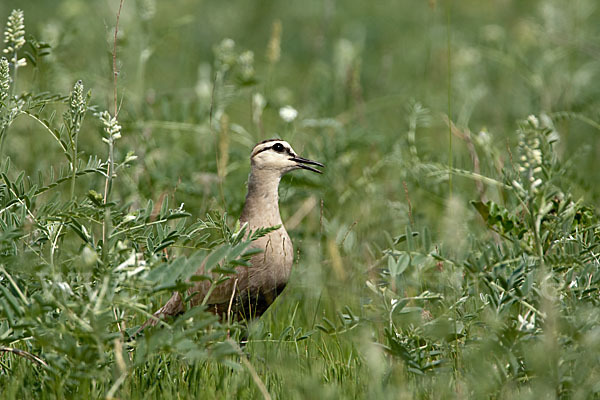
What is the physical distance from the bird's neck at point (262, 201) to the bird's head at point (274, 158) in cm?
6

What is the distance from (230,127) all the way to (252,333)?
9.27 feet

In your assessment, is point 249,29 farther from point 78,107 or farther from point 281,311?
point 78,107

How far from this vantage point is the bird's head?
488cm

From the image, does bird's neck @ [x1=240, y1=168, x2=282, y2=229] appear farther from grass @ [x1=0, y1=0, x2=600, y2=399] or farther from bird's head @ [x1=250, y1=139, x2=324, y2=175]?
grass @ [x1=0, y1=0, x2=600, y2=399]

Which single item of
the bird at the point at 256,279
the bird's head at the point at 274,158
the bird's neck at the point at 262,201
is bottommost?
the bird at the point at 256,279

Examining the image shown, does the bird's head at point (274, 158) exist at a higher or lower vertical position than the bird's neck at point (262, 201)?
higher

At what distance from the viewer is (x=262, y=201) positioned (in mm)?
4719

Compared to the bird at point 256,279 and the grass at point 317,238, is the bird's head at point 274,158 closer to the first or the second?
the bird at point 256,279

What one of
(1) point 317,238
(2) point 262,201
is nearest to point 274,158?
(2) point 262,201

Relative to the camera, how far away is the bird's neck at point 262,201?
15.4ft

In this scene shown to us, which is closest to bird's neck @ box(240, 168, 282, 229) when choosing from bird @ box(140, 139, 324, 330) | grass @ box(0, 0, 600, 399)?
bird @ box(140, 139, 324, 330)

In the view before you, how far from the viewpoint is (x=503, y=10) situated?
11.9 metres

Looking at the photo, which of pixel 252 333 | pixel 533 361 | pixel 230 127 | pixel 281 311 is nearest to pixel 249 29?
pixel 230 127

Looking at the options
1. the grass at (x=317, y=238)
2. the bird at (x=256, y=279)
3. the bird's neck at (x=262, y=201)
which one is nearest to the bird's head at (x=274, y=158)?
the bird's neck at (x=262, y=201)
